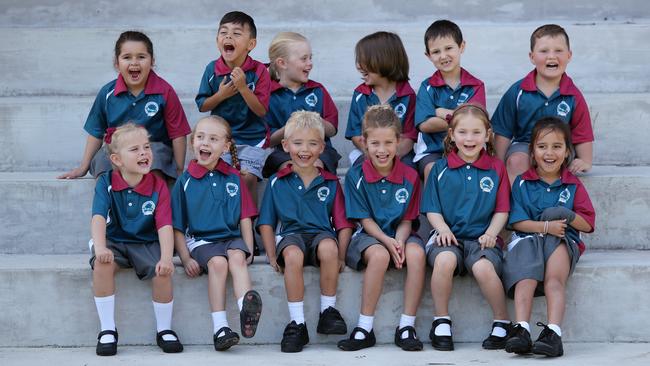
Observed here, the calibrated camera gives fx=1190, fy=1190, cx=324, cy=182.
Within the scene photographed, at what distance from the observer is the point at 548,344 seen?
4.94 m

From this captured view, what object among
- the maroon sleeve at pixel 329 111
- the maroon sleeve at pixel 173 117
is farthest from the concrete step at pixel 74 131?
the maroon sleeve at pixel 173 117

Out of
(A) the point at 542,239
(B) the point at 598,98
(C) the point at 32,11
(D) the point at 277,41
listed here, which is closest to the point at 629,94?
(B) the point at 598,98

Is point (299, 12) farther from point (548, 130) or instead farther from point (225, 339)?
point (225, 339)

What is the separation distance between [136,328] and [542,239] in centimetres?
186

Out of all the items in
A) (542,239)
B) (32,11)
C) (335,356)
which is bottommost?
(335,356)

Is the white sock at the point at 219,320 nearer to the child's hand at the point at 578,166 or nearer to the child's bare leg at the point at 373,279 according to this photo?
the child's bare leg at the point at 373,279

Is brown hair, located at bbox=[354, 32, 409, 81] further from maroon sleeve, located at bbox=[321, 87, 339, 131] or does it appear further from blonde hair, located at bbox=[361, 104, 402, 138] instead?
blonde hair, located at bbox=[361, 104, 402, 138]

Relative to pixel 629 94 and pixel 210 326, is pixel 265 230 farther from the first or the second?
pixel 629 94

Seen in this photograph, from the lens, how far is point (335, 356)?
16.7ft

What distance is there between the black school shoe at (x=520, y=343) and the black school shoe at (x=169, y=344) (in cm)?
142

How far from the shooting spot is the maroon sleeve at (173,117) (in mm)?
5965

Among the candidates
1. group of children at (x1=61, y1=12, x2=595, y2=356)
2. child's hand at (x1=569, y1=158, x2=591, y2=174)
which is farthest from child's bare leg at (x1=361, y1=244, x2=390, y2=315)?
child's hand at (x1=569, y1=158, x2=591, y2=174)

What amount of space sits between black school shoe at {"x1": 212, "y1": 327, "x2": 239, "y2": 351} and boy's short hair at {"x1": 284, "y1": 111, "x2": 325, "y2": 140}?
979mm

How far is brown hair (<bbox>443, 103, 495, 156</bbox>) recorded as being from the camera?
17.9ft
